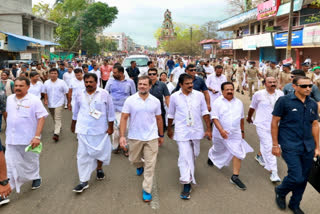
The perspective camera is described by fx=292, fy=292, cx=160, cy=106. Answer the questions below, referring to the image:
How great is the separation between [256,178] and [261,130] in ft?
2.71

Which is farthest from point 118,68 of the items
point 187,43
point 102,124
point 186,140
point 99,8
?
point 187,43

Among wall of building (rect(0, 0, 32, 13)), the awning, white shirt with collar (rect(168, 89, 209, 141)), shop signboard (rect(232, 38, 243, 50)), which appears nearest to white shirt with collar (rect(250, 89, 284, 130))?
white shirt with collar (rect(168, 89, 209, 141))

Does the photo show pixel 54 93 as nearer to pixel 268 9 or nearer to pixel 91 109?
pixel 91 109

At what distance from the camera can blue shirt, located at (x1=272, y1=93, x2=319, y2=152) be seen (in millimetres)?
3574

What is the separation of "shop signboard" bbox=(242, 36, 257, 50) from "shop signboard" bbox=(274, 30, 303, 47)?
522cm

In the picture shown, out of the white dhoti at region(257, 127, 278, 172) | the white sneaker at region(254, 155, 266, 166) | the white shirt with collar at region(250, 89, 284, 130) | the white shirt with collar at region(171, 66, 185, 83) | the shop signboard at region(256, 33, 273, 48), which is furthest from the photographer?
the shop signboard at region(256, 33, 273, 48)

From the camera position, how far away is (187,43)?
7394 cm

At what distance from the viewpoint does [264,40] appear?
28219 mm

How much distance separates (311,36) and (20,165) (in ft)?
66.2

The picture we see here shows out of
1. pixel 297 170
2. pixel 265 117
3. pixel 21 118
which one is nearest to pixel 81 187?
pixel 21 118

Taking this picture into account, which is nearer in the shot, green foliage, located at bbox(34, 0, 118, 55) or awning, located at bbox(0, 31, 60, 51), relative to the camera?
awning, located at bbox(0, 31, 60, 51)

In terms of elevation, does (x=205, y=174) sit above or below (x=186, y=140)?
below

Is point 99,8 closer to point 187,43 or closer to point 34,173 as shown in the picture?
point 187,43

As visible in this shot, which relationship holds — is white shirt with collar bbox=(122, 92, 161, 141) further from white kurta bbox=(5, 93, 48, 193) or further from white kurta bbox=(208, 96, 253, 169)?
white kurta bbox=(5, 93, 48, 193)
